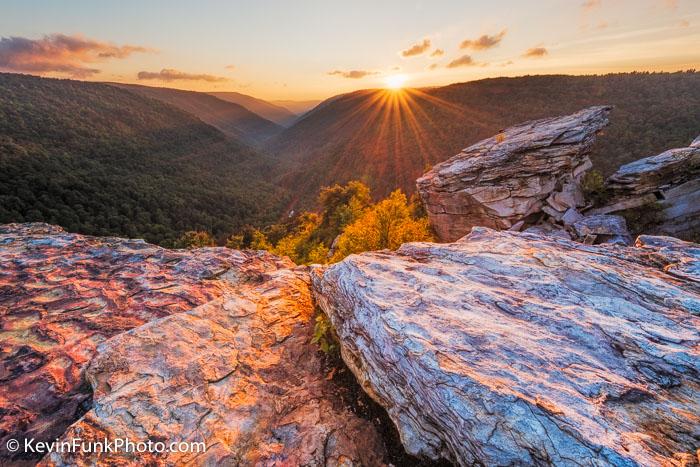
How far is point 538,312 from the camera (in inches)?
304

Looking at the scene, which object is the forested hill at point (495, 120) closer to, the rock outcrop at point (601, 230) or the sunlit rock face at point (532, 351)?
the rock outcrop at point (601, 230)

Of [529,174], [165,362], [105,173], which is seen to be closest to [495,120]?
[529,174]

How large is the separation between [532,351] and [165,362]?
365 inches

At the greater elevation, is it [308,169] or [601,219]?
[601,219]

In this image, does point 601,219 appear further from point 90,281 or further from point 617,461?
point 90,281

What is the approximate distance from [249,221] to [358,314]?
130m

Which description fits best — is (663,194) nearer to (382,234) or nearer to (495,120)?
(382,234)

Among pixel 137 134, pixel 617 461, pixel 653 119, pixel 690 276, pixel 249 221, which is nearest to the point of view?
pixel 617 461

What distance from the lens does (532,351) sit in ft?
20.9

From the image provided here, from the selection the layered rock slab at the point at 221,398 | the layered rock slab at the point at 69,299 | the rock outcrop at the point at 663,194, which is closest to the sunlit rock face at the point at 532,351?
the layered rock slab at the point at 221,398

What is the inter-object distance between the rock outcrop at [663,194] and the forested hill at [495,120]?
107 feet

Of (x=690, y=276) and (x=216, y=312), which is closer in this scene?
(x=690, y=276)

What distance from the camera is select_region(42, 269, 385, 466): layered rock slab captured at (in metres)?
6.02

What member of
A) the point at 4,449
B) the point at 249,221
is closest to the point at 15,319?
the point at 4,449
